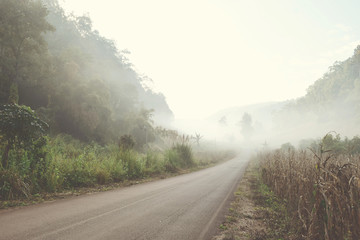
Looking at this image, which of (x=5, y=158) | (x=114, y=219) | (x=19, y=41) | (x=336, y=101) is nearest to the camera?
(x=114, y=219)

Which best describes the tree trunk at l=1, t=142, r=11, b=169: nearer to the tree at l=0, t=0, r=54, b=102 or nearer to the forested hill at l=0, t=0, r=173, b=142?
the forested hill at l=0, t=0, r=173, b=142

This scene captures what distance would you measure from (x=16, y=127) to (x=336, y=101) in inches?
4552

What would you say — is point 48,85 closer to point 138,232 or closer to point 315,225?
point 138,232

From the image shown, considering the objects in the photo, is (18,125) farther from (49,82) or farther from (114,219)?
(49,82)

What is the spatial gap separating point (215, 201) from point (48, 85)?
967 inches

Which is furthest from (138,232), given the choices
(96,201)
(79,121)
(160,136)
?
(160,136)

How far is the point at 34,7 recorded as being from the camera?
821 inches

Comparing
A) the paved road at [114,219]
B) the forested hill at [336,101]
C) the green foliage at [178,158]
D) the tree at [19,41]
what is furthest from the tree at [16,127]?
the forested hill at [336,101]

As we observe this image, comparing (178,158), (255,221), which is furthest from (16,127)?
(178,158)

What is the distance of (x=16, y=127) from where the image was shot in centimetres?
643

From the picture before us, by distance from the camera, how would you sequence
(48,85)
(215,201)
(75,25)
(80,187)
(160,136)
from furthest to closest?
(75,25), (160,136), (48,85), (80,187), (215,201)

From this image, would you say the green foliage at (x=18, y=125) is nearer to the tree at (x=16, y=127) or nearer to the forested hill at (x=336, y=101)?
the tree at (x=16, y=127)

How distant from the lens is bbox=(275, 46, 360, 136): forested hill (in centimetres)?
8194

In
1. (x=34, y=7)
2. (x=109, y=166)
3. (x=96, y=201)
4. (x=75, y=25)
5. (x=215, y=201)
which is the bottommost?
(x=215, y=201)
